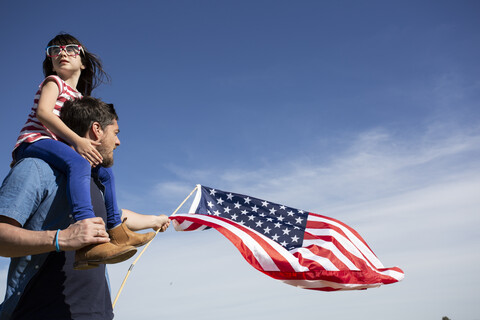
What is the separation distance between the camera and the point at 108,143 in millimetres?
3254

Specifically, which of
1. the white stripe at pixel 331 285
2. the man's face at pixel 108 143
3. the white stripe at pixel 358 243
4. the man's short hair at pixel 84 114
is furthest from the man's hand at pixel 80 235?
the white stripe at pixel 358 243

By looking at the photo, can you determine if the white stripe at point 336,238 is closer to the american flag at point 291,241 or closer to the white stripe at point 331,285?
the american flag at point 291,241

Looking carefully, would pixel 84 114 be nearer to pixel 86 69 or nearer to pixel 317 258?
pixel 86 69

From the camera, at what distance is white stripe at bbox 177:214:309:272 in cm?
707

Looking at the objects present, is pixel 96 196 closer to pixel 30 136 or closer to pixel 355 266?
pixel 30 136

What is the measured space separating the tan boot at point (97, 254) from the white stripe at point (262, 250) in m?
4.80

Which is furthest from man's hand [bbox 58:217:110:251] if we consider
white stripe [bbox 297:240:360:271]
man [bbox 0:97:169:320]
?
white stripe [bbox 297:240:360:271]

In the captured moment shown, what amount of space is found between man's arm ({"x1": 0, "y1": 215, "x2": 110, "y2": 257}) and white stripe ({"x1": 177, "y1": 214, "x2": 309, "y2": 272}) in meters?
4.97

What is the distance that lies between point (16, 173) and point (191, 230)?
5.22 m

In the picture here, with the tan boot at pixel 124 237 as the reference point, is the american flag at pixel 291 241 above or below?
above

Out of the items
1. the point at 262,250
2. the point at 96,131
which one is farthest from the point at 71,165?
the point at 262,250

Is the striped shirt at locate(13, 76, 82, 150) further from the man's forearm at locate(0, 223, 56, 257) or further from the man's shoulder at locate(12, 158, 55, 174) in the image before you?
the man's forearm at locate(0, 223, 56, 257)

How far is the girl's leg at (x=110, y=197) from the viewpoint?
3.40 m

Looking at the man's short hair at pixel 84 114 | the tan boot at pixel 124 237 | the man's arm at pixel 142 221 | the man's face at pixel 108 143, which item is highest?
the man's short hair at pixel 84 114
